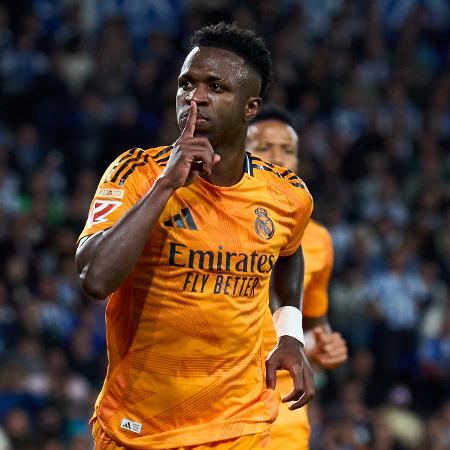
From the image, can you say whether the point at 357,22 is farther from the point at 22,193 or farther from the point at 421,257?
the point at 22,193

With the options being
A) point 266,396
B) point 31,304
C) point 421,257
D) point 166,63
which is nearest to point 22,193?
point 31,304

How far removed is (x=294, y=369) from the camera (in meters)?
4.06

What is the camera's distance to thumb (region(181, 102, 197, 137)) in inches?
143

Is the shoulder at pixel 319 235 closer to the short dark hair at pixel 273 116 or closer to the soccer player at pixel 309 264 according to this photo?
the soccer player at pixel 309 264

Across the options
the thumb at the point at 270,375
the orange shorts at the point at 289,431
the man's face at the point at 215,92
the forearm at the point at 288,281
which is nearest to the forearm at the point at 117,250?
the man's face at the point at 215,92

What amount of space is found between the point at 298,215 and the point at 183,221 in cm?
66

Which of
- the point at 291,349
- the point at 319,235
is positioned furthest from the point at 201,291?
the point at 319,235

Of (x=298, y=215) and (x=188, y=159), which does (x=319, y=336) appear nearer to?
(x=298, y=215)

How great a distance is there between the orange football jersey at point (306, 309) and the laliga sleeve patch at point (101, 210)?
1562 mm

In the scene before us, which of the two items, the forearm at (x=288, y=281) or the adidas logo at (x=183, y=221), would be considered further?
the forearm at (x=288, y=281)

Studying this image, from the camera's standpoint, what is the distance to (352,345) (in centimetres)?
1080

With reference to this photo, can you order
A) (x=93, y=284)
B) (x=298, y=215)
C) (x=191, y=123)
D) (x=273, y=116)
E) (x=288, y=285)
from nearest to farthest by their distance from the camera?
(x=93, y=284)
(x=191, y=123)
(x=298, y=215)
(x=288, y=285)
(x=273, y=116)

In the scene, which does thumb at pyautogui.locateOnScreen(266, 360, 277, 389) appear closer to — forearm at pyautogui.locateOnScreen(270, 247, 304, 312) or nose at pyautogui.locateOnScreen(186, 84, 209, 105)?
forearm at pyautogui.locateOnScreen(270, 247, 304, 312)

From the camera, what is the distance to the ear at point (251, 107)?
160 inches
